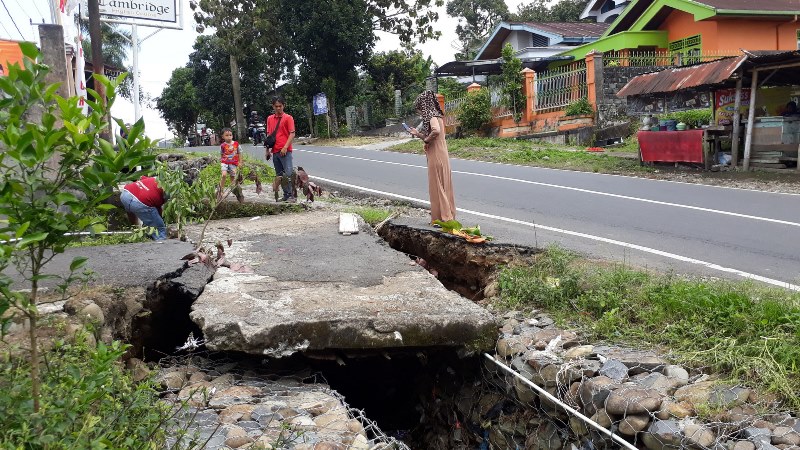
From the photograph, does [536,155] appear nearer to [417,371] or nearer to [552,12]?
[417,371]

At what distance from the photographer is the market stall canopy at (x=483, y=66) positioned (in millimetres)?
27422

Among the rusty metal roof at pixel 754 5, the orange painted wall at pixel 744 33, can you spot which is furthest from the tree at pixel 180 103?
the rusty metal roof at pixel 754 5

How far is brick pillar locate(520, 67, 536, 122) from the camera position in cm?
2261

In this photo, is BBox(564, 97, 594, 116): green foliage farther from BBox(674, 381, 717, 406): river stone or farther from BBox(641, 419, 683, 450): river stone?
BBox(641, 419, 683, 450): river stone

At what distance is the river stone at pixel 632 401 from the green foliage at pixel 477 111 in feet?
68.1

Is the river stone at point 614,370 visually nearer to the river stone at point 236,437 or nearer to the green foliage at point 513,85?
the river stone at point 236,437

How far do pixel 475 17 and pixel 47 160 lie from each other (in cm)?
4552

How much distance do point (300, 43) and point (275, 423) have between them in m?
28.3

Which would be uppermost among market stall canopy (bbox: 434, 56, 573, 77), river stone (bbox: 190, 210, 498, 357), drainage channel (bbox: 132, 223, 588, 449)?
market stall canopy (bbox: 434, 56, 573, 77)

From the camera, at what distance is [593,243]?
7.30 meters

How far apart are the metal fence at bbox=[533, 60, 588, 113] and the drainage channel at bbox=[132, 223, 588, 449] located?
1578 centimetres

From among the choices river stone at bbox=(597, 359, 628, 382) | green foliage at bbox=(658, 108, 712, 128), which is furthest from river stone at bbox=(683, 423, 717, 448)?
green foliage at bbox=(658, 108, 712, 128)

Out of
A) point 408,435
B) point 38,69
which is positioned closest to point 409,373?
point 408,435

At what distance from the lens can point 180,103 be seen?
146ft
